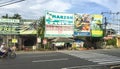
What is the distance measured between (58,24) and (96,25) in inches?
348

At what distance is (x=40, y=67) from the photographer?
2014 cm

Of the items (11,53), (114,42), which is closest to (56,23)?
(114,42)

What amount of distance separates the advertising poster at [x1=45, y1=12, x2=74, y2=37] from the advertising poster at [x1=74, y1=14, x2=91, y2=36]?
1.06 meters

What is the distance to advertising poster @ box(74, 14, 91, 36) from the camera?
5312cm

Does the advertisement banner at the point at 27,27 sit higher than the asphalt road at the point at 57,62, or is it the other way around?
the advertisement banner at the point at 27,27

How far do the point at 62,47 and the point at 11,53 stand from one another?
23835 mm

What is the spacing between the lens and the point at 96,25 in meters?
55.9

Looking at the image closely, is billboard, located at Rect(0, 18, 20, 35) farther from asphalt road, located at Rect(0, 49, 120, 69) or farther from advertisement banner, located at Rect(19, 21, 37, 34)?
asphalt road, located at Rect(0, 49, 120, 69)

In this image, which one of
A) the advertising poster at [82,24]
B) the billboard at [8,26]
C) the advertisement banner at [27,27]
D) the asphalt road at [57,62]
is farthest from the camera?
the advertising poster at [82,24]

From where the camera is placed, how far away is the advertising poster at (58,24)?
49812 millimetres

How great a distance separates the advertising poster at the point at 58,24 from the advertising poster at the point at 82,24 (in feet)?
3.47

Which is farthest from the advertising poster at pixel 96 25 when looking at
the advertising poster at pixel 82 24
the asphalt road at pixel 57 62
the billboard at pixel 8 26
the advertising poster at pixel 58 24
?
the asphalt road at pixel 57 62

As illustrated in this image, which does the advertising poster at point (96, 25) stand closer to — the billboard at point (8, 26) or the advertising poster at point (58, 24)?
the advertising poster at point (58, 24)

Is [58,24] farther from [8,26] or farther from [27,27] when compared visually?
[8,26]
